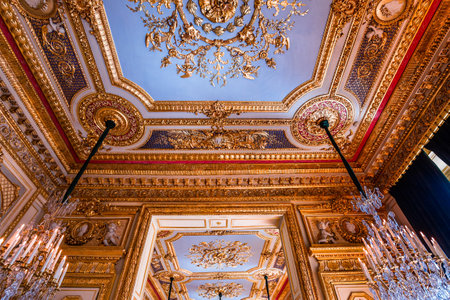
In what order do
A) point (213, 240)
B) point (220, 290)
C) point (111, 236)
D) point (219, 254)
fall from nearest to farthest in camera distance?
1. point (111, 236)
2. point (213, 240)
3. point (219, 254)
4. point (220, 290)

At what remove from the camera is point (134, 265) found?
15.1ft

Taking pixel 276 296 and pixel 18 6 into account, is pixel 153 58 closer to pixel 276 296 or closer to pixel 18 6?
pixel 18 6

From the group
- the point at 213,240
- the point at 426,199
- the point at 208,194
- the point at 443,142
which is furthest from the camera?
the point at 213,240

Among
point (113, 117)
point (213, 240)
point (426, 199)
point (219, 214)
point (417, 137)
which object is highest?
point (113, 117)

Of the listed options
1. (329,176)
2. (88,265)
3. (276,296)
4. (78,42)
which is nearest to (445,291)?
(329,176)

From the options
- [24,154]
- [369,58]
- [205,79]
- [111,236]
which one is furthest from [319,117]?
[24,154]

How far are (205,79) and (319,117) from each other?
2654mm

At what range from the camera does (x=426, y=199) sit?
4.42 metres

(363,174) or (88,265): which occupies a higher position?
(363,174)

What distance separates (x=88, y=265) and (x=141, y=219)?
125cm

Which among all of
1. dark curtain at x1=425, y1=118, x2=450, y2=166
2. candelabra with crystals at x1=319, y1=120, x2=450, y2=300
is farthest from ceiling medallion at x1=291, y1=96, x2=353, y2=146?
candelabra with crystals at x1=319, y1=120, x2=450, y2=300

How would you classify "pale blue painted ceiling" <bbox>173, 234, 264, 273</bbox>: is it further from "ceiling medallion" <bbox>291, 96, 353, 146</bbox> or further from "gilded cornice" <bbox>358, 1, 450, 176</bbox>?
"gilded cornice" <bbox>358, 1, 450, 176</bbox>

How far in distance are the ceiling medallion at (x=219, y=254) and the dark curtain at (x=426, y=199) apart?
15.7 feet

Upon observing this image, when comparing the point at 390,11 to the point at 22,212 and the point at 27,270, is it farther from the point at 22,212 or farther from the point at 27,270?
the point at 22,212
